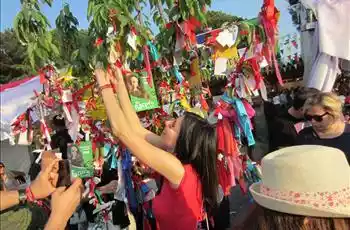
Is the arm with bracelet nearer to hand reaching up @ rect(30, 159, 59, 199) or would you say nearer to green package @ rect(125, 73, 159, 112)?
hand reaching up @ rect(30, 159, 59, 199)

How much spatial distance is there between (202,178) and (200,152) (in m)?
0.13

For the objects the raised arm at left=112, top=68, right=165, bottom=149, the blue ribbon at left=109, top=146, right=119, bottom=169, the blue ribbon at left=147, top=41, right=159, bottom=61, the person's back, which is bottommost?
the person's back

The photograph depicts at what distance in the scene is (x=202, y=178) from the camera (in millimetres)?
2133

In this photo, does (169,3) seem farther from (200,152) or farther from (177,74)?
(177,74)

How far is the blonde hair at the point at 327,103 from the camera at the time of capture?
2.65 metres

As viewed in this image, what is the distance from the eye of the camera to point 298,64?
450 inches

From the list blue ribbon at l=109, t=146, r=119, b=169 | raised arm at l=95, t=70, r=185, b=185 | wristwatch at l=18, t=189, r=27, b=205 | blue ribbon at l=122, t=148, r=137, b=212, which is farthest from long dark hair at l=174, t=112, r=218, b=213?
blue ribbon at l=109, t=146, r=119, b=169

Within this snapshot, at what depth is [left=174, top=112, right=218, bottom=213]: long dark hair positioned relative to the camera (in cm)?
211

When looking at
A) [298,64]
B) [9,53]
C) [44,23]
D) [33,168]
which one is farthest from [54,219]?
[9,53]

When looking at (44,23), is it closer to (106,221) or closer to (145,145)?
(145,145)

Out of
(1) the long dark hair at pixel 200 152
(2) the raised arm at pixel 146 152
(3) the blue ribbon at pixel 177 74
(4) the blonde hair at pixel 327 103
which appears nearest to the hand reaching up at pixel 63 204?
(2) the raised arm at pixel 146 152

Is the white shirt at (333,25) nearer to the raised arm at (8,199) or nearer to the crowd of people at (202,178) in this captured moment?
the crowd of people at (202,178)

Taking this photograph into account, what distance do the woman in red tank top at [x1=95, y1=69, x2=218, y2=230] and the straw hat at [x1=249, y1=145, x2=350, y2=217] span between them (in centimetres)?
82

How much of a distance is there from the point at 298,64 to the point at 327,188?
Answer: 35.4 ft
